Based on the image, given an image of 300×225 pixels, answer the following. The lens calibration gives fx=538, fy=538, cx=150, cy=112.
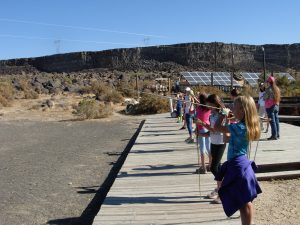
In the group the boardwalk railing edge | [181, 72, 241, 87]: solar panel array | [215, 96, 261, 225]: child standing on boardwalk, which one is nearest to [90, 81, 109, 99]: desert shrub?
[181, 72, 241, 87]: solar panel array

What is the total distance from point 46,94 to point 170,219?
38.9 metres

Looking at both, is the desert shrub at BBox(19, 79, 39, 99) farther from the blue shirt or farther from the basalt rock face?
the basalt rock face

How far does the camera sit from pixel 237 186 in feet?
17.3

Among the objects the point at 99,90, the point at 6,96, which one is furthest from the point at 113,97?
the point at 6,96

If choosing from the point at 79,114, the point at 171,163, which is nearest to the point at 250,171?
the point at 171,163

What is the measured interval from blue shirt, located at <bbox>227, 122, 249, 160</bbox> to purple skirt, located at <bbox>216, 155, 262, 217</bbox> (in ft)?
0.29

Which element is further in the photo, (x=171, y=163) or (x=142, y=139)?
(x=142, y=139)

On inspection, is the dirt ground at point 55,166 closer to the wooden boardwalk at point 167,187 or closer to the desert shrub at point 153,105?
the wooden boardwalk at point 167,187

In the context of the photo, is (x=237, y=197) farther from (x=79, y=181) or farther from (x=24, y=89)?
(x=24, y=89)

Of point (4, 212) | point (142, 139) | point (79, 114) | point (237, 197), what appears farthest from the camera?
point (79, 114)

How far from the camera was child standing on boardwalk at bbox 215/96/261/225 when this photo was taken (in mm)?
5254

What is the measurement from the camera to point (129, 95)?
39.9 m

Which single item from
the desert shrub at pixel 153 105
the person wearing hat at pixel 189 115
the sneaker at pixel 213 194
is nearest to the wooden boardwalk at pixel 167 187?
the sneaker at pixel 213 194

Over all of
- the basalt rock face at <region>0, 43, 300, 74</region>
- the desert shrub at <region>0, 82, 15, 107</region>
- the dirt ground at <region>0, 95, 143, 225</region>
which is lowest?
the dirt ground at <region>0, 95, 143, 225</region>
